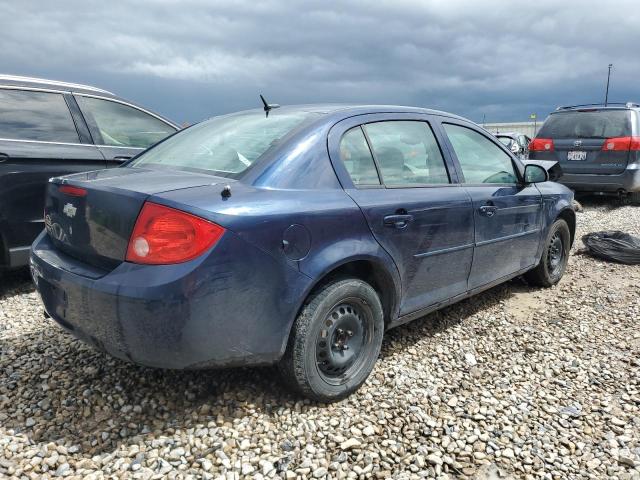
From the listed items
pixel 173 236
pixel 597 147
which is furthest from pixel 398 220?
pixel 597 147

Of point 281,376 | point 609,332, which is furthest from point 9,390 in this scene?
point 609,332

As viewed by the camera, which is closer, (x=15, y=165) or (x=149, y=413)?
(x=149, y=413)

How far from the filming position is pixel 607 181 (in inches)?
344

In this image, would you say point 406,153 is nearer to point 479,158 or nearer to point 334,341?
point 479,158

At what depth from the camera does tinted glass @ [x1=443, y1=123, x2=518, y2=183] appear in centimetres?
352

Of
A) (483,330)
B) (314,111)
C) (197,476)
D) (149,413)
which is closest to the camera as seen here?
(197,476)

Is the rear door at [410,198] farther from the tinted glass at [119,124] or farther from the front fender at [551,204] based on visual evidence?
the tinted glass at [119,124]

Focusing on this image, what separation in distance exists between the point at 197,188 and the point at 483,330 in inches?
96.5

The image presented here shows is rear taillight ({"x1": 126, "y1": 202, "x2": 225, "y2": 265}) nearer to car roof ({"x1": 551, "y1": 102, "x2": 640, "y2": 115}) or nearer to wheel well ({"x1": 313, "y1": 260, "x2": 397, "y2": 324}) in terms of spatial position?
wheel well ({"x1": 313, "y1": 260, "x2": 397, "y2": 324})

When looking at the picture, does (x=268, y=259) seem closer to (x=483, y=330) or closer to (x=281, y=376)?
(x=281, y=376)

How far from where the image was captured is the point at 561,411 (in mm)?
2666

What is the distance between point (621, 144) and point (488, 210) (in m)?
6.56

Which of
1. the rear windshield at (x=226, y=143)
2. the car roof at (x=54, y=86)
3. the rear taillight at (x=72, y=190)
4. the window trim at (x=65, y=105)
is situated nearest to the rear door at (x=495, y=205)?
the rear windshield at (x=226, y=143)

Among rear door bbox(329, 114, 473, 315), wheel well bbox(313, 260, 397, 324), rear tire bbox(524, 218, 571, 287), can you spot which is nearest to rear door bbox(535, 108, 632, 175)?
rear tire bbox(524, 218, 571, 287)
